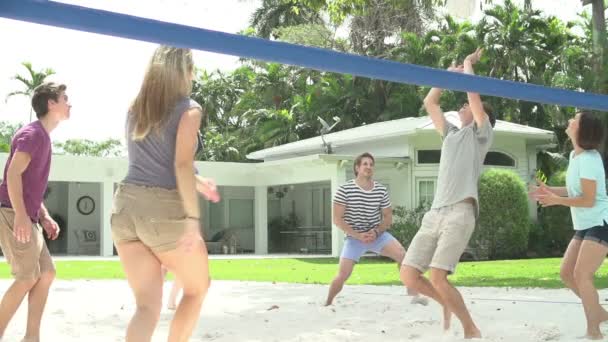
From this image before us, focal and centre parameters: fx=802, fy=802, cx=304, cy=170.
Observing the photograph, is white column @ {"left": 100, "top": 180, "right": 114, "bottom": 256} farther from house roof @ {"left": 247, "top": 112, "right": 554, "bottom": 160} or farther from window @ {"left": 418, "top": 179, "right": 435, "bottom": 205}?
window @ {"left": 418, "top": 179, "right": 435, "bottom": 205}

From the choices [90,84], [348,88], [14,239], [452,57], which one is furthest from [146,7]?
[348,88]

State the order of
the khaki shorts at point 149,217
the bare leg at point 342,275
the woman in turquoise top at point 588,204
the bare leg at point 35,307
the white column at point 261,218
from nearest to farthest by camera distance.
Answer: the khaki shorts at point 149,217 < the bare leg at point 35,307 < the woman in turquoise top at point 588,204 < the bare leg at point 342,275 < the white column at point 261,218

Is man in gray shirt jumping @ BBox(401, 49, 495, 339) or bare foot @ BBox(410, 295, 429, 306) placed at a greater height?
man in gray shirt jumping @ BBox(401, 49, 495, 339)

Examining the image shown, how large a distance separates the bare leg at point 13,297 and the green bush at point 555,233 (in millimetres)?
18859

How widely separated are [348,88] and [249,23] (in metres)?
10.3

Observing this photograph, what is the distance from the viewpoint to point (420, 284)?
5.82m

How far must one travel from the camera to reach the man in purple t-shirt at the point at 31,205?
484cm

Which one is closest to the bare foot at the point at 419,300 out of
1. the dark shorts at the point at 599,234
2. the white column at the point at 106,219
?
the dark shorts at the point at 599,234

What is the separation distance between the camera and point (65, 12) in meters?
2.42

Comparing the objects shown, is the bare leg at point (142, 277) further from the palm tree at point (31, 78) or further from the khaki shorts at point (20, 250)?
the palm tree at point (31, 78)

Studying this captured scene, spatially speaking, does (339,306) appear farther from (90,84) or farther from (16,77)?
(16,77)

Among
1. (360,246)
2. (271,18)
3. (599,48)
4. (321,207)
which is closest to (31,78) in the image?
(271,18)

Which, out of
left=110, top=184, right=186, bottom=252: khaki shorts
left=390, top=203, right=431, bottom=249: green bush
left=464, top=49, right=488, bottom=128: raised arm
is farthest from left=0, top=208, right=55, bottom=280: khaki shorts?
left=390, top=203, right=431, bottom=249: green bush

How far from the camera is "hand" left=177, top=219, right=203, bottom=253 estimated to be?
12.0 feet
